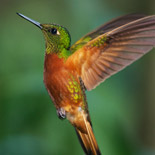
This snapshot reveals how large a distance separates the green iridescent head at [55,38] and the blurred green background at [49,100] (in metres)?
1.19

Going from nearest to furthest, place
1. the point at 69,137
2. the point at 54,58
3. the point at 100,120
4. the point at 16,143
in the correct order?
the point at 54,58 → the point at 69,137 → the point at 100,120 → the point at 16,143

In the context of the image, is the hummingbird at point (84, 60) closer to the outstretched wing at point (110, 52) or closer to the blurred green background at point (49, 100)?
the outstretched wing at point (110, 52)

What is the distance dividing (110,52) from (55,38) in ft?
1.22

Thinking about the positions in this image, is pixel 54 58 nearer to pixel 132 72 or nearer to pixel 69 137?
pixel 69 137

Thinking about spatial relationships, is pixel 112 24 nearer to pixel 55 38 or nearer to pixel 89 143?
pixel 55 38

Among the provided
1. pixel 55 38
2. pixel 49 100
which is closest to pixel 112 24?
pixel 55 38

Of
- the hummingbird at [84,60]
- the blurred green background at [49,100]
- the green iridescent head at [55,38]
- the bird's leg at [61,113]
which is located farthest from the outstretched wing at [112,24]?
the blurred green background at [49,100]

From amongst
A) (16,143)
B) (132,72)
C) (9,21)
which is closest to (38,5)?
(9,21)

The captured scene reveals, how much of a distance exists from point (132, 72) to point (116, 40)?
3122 mm

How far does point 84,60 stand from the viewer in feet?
6.41

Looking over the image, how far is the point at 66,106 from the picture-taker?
2.00 m

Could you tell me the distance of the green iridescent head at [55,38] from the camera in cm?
178

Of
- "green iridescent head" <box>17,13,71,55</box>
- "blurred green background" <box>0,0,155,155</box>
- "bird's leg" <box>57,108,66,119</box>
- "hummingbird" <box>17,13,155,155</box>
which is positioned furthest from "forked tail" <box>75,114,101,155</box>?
"blurred green background" <box>0,0,155,155</box>

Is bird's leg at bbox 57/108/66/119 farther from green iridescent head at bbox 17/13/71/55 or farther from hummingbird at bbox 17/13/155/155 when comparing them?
green iridescent head at bbox 17/13/71/55
